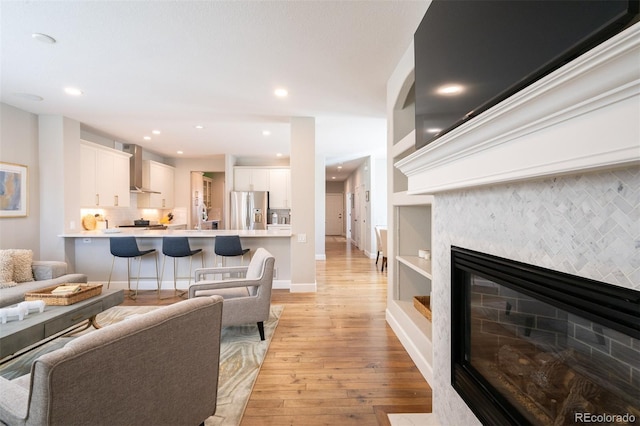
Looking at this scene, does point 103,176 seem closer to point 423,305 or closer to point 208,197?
point 208,197

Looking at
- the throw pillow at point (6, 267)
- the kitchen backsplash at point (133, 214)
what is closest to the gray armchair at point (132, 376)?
the throw pillow at point (6, 267)

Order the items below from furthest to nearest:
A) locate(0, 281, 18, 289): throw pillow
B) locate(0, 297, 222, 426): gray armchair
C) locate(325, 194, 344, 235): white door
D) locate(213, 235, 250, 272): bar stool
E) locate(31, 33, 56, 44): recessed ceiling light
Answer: locate(325, 194, 344, 235): white door → locate(213, 235, 250, 272): bar stool → locate(0, 281, 18, 289): throw pillow → locate(31, 33, 56, 44): recessed ceiling light → locate(0, 297, 222, 426): gray armchair

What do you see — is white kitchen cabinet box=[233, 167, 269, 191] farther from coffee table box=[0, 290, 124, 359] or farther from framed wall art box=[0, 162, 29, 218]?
coffee table box=[0, 290, 124, 359]

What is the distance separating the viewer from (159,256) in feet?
14.4

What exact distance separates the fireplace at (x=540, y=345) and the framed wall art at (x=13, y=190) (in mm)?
5356

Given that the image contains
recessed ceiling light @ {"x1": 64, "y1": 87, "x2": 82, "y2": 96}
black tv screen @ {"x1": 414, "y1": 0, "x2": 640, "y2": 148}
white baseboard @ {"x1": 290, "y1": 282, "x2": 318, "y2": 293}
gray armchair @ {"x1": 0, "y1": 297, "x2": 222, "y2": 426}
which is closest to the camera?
black tv screen @ {"x1": 414, "y1": 0, "x2": 640, "y2": 148}

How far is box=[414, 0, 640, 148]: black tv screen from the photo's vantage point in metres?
0.63

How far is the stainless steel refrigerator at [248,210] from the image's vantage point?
6812 mm

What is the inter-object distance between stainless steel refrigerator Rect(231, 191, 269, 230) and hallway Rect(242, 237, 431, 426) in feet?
11.3

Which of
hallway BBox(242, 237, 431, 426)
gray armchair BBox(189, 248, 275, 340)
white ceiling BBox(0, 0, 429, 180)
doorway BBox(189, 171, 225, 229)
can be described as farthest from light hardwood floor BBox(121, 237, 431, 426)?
doorway BBox(189, 171, 225, 229)

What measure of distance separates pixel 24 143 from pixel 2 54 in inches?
73.6

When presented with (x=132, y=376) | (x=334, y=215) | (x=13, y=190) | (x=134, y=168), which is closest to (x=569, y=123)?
(x=132, y=376)

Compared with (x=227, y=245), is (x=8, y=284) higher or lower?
lower

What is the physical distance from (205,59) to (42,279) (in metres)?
3.29
